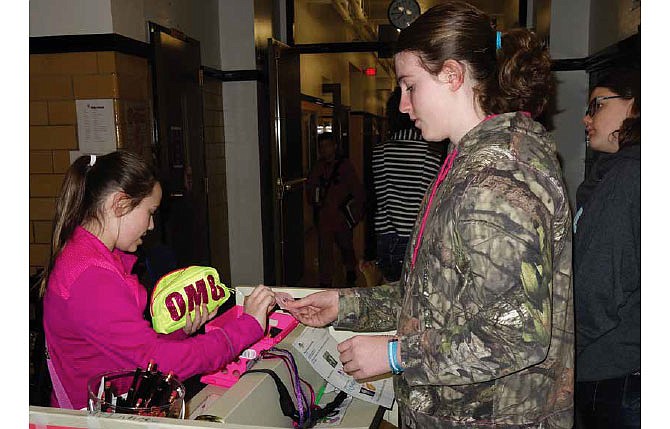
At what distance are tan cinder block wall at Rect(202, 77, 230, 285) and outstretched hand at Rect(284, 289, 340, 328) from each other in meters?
3.18

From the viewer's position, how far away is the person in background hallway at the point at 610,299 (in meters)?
1.56

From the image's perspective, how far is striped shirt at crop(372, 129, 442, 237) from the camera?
10.2ft

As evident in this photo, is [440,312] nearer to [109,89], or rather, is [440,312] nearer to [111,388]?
[111,388]

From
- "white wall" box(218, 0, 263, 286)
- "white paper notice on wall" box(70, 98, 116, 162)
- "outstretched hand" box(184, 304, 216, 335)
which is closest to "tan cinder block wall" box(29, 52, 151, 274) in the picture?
"white paper notice on wall" box(70, 98, 116, 162)

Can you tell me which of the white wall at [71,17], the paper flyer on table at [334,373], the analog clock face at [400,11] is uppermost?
the analog clock face at [400,11]

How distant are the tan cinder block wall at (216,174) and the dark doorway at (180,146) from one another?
293 millimetres

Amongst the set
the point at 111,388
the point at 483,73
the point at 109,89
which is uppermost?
the point at 109,89

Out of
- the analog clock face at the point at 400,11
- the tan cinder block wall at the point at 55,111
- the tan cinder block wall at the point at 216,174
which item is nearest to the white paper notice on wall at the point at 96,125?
the tan cinder block wall at the point at 55,111

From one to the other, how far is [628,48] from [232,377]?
10.2 ft

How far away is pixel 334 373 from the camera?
168cm

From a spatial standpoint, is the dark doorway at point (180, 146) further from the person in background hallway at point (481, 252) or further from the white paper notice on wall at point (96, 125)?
the person in background hallway at point (481, 252)

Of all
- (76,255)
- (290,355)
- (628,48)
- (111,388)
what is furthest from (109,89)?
(628,48)

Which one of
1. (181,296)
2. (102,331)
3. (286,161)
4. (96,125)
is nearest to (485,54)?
(181,296)

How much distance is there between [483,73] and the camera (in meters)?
1.13
